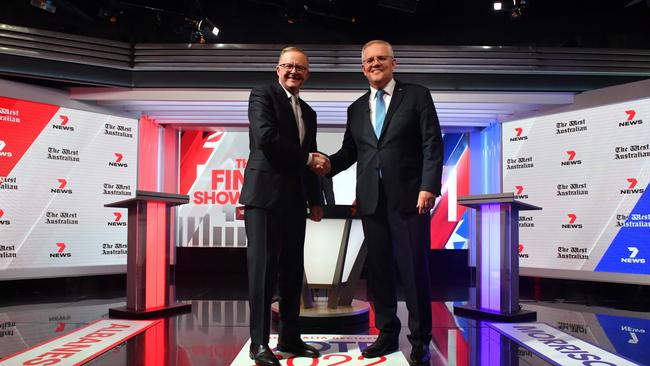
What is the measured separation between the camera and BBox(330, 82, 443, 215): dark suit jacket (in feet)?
8.04

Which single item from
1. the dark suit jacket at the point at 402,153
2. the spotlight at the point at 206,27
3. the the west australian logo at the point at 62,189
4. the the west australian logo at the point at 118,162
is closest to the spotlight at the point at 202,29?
the spotlight at the point at 206,27

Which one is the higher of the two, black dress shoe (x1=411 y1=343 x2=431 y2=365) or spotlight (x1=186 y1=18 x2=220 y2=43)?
spotlight (x1=186 y1=18 x2=220 y2=43)

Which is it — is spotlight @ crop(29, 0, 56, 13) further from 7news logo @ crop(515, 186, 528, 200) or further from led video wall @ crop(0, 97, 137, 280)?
7news logo @ crop(515, 186, 528, 200)

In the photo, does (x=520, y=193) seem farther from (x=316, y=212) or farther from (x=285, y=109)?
(x=285, y=109)

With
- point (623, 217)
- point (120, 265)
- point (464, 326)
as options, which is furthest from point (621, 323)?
point (120, 265)

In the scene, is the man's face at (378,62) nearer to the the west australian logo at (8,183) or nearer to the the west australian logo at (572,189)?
the the west australian logo at (572,189)

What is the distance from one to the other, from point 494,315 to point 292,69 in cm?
269

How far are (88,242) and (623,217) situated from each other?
6.44 metres

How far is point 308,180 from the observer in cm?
264

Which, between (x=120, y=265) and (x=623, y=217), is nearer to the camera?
(x=623, y=217)

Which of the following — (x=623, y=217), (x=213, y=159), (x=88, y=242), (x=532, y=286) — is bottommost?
(x=532, y=286)

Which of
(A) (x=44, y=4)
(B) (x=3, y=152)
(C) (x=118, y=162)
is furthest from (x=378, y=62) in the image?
(A) (x=44, y=4)

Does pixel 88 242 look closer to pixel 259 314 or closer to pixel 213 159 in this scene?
pixel 213 159

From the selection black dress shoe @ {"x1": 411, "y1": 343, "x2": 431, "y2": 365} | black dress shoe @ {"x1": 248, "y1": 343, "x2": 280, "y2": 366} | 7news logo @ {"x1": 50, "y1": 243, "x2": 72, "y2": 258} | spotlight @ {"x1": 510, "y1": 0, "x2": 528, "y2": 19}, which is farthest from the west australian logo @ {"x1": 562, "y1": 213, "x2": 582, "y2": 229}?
7news logo @ {"x1": 50, "y1": 243, "x2": 72, "y2": 258}
